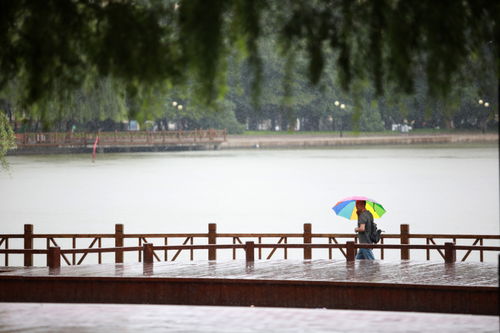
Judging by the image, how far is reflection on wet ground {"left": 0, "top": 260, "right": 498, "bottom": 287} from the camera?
56.2 ft

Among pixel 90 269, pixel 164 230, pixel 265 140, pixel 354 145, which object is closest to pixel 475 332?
pixel 90 269

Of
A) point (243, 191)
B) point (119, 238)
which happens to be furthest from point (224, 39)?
point (243, 191)

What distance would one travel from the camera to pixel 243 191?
8181cm

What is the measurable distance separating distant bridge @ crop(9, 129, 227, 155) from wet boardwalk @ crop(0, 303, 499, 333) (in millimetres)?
70893

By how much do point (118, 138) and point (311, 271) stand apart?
8280 cm

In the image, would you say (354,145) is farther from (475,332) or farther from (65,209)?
(475,332)

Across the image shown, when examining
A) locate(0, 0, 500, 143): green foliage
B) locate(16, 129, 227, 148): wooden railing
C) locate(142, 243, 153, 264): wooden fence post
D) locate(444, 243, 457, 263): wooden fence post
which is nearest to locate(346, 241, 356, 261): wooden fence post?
locate(444, 243, 457, 263): wooden fence post

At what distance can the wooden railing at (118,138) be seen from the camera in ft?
306

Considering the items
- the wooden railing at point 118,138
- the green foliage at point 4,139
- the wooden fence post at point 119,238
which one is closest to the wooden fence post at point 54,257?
the wooden fence post at point 119,238

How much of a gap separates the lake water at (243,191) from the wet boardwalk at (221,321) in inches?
1343

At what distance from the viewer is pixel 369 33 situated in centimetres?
950

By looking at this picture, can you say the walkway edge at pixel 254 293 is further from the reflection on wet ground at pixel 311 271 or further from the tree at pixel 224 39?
the tree at pixel 224 39

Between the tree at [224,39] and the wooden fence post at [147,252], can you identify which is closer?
the tree at [224,39]

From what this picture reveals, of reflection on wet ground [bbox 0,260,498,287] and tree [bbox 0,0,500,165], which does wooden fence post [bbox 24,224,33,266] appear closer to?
reflection on wet ground [bbox 0,260,498,287]
